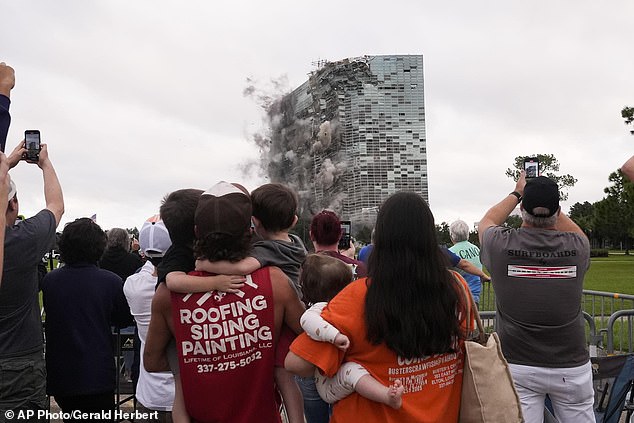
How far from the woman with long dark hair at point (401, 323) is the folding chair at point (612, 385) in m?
2.71

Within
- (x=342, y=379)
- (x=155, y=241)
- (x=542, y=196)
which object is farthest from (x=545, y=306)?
(x=155, y=241)

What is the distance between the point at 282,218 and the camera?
3.15 meters

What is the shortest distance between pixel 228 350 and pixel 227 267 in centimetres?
37

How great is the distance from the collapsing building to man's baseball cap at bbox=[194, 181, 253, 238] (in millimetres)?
32769

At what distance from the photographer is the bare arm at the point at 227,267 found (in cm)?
265

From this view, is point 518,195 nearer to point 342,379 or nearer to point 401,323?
point 401,323

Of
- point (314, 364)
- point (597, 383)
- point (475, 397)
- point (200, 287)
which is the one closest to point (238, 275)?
point (200, 287)

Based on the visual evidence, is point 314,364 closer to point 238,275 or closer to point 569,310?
point 238,275

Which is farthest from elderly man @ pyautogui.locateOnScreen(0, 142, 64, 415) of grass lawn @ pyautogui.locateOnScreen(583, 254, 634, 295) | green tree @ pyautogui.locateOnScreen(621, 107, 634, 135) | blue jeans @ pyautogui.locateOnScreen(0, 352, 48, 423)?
green tree @ pyautogui.locateOnScreen(621, 107, 634, 135)

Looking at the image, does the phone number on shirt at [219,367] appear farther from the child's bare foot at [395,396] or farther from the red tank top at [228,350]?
the child's bare foot at [395,396]

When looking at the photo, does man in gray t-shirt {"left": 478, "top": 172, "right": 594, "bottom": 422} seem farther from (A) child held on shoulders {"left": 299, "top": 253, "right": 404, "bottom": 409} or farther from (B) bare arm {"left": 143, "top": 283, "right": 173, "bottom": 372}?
(B) bare arm {"left": 143, "top": 283, "right": 173, "bottom": 372}

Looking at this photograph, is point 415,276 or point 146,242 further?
point 146,242

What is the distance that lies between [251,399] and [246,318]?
383mm

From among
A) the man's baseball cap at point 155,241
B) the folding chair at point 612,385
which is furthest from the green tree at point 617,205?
the man's baseball cap at point 155,241
